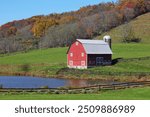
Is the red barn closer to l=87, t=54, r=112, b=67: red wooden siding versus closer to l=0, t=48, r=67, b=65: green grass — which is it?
l=87, t=54, r=112, b=67: red wooden siding

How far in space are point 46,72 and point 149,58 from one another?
2017cm

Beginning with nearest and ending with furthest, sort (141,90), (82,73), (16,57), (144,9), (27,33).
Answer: (141,90) → (82,73) → (16,57) → (144,9) → (27,33)

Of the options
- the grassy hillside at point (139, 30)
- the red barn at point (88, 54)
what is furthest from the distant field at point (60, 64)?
the grassy hillside at point (139, 30)

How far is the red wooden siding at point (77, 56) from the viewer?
257ft

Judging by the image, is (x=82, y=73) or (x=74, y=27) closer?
(x=82, y=73)

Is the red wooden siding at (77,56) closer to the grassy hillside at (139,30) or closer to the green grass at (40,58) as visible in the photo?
the green grass at (40,58)

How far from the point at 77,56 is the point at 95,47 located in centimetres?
381

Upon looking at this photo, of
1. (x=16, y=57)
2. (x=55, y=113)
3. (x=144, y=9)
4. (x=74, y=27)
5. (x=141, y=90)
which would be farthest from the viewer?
(x=144, y=9)

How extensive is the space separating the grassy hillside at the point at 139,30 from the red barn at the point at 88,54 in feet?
128

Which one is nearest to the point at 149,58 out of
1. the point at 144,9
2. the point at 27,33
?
the point at 144,9

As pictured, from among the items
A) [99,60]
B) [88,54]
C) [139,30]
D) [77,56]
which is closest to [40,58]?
[77,56]

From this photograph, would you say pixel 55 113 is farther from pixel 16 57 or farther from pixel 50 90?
pixel 16 57

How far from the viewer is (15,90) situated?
1591 inches

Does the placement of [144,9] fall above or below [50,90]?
above
